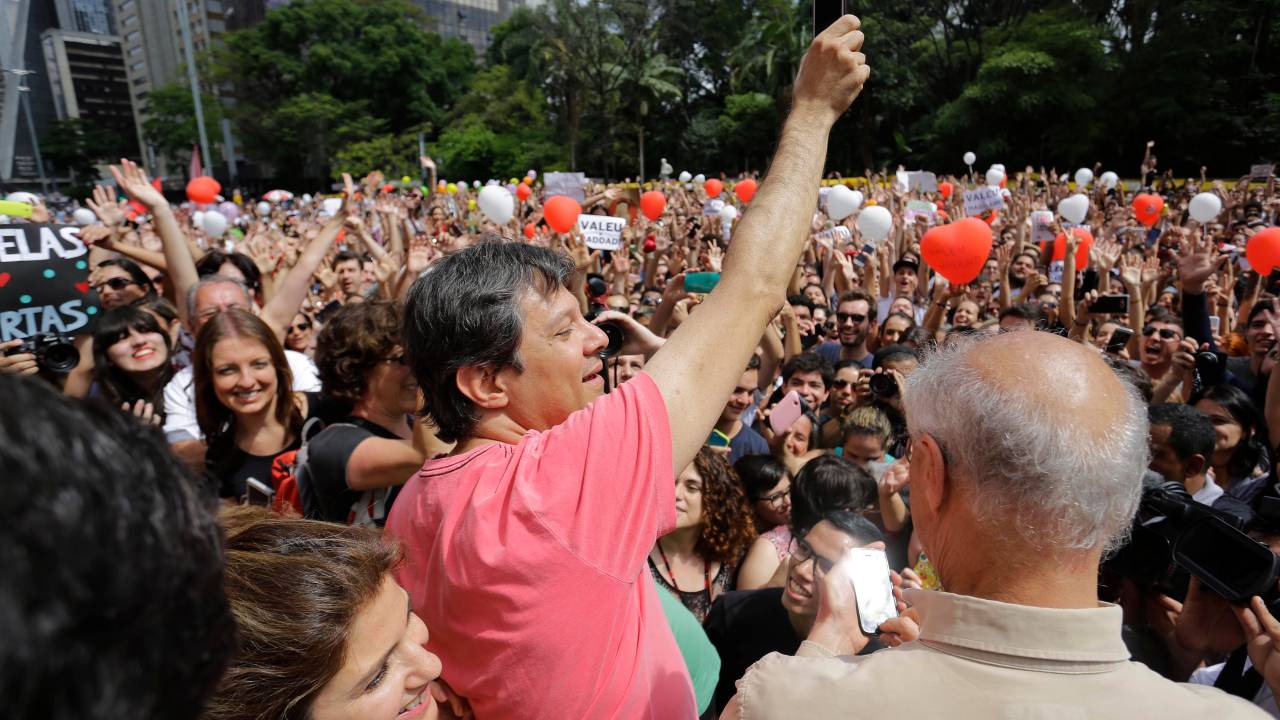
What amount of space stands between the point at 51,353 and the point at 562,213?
453 cm

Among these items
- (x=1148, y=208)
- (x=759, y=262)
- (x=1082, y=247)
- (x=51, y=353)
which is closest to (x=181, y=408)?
(x=51, y=353)

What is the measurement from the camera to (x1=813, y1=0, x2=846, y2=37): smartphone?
53.5 inches

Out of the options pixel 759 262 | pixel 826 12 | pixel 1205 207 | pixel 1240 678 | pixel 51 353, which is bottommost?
pixel 1240 678

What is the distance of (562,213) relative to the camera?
23.2 feet

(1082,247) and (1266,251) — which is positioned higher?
(1266,251)

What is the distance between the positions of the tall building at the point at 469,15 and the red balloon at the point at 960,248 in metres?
74.8

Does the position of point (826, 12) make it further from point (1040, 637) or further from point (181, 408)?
point (181, 408)

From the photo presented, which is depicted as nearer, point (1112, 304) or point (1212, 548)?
point (1212, 548)

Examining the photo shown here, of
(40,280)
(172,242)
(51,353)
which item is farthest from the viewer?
(172,242)

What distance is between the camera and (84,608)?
37cm

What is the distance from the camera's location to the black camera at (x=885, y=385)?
3459 millimetres

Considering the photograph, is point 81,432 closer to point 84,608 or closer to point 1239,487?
point 84,608

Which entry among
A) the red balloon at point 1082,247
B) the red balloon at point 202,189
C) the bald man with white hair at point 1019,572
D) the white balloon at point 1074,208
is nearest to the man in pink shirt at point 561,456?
the bald man with white hair at point 1019,572

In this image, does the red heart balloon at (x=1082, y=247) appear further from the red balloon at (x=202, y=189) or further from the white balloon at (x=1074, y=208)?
the red balloon at (x=202, y=189)
